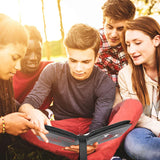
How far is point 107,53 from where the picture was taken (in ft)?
8.21

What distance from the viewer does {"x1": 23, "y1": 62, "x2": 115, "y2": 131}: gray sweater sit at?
6.52ft

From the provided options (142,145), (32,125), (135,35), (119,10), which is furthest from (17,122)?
(119,10)

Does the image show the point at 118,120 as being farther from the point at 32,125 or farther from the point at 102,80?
the point at 32,125

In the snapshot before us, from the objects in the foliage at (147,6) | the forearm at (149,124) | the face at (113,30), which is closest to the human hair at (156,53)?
the forearm at (149,124)

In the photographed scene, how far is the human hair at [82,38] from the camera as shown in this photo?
1865 mm

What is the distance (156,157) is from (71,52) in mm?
1056

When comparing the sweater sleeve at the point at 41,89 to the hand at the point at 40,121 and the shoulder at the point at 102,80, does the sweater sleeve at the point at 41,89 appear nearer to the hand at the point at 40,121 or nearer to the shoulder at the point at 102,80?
the hand at the point at 40,121

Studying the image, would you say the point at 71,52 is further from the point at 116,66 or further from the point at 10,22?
the point at 116,66

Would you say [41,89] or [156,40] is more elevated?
[156,40]

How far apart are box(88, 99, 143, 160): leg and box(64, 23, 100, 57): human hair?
561mm

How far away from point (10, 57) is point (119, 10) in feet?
4.42

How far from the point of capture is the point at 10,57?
151cm

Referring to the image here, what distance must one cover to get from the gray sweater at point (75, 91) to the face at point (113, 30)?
1.51 feet

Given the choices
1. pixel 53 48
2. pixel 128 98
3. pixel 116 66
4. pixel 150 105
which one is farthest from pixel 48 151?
pixel 53 48
